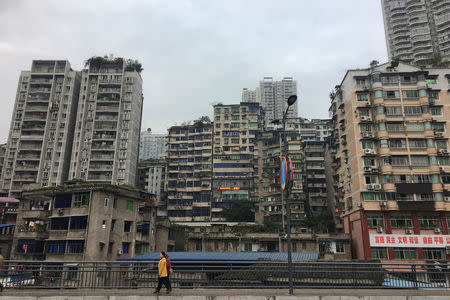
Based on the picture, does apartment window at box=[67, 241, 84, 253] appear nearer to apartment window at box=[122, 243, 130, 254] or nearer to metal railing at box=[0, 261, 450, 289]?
apartment window at box=[122, 243, 130, 254]

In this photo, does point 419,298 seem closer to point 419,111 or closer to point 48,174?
point 419,111

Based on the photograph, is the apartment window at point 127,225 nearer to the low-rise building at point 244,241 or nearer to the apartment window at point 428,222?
the low-rise building at point 244,241

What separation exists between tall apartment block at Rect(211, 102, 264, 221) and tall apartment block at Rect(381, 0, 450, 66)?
57613 mm

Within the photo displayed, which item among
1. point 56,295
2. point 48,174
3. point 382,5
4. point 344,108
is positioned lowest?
point 56,295

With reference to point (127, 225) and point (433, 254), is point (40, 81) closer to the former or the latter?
point (127, 225)

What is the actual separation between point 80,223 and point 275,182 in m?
50.6

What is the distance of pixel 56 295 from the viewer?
14.0 m

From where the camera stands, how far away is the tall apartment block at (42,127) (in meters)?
86.4

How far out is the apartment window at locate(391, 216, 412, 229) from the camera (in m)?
49.6

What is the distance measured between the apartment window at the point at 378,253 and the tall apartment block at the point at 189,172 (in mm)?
47552

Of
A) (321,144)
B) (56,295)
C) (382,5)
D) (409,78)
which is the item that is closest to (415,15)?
(382,5)

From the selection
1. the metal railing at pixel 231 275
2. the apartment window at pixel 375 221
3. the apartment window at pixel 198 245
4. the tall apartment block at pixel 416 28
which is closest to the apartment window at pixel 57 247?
the metal railing at pixel 231 275

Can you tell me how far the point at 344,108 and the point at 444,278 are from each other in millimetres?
48154

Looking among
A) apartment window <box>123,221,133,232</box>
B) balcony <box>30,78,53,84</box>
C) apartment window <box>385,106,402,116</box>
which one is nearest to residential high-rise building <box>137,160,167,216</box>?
balcony <box>30,78,53,84</box>
